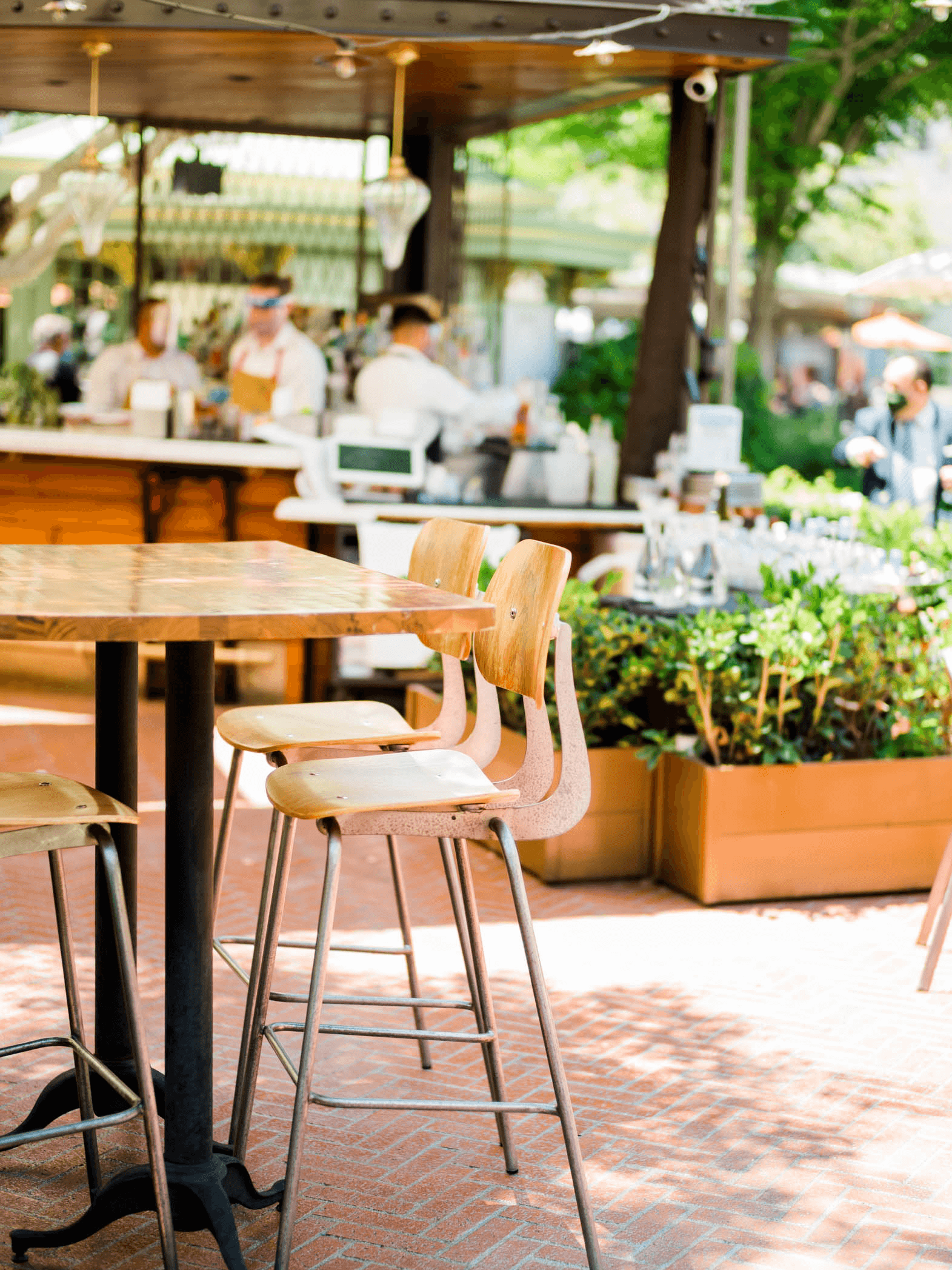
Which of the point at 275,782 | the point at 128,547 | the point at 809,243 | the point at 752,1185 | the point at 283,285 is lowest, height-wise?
the point at 752,1185

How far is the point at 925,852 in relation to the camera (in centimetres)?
518

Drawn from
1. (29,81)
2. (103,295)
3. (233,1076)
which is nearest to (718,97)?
(29,81)

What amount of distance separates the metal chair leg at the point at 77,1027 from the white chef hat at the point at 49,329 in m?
15.5

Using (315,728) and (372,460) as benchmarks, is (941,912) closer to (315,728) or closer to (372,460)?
(315,728)

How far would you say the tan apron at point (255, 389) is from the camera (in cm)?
902

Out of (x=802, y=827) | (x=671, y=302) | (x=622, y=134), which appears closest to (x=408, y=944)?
(x=802, y=827)

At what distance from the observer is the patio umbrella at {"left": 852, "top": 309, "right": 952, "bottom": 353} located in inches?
677

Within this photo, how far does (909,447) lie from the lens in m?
8.88

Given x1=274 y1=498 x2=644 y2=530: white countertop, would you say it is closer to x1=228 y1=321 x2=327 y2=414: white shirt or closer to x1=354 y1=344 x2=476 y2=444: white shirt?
x1=354 y1=344 x2=476 y2=444: white shirt

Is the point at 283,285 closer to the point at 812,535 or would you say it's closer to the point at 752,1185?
the point at 812,535

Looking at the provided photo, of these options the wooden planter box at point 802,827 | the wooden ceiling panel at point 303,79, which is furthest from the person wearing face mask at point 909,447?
the wooden planter box at point 802,827

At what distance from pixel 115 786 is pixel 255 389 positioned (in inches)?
252

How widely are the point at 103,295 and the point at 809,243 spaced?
14.3m

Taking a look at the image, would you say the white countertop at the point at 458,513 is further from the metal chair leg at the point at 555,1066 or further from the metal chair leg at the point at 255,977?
the metal chair leg at the point at 555,1066
